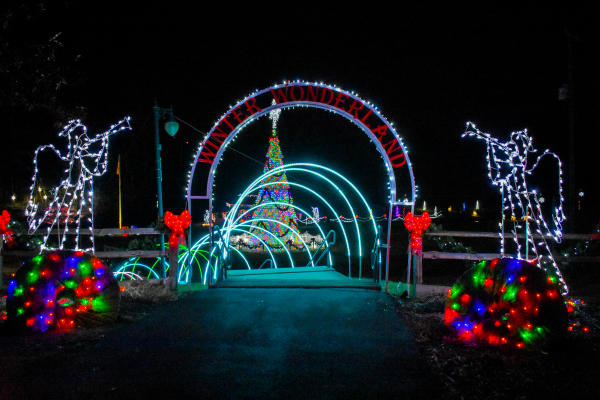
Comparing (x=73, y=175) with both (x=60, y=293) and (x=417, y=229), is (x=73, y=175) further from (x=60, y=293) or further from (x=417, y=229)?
(x=417, y=229)

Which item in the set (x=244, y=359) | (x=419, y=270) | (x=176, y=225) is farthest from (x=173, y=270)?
(x=419, y=270)

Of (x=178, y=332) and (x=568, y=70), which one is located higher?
(x=568, y=70)

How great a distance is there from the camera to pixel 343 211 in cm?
4944

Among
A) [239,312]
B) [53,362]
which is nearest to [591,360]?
[239,312]

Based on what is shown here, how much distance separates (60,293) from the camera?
18.1 ft

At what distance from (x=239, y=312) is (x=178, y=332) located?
1.19 metres

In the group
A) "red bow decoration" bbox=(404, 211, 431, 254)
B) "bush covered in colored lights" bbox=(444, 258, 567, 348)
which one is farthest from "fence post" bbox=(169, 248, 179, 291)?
"bush covered in colored lights" bbox=(444, 258, 567, 348)

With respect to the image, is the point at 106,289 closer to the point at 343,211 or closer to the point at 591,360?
the point at 591,360

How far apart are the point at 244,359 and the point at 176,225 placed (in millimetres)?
4125

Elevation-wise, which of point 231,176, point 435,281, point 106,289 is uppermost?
point 231,176

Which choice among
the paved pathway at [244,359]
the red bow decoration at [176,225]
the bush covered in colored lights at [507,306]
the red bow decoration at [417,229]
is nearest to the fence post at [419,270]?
the red bow decoration at [417,229]

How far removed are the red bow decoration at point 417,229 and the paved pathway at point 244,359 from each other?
161 centimetres

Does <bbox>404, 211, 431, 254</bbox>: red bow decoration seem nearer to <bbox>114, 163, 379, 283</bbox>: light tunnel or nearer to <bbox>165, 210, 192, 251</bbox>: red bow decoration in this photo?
<bbox>114, 163, 379, 283</bbox>: light tunnel

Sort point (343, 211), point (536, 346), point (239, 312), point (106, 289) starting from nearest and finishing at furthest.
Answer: point (536, 346)
point (106, 289)
point (239, 312)
point (343, 211)
